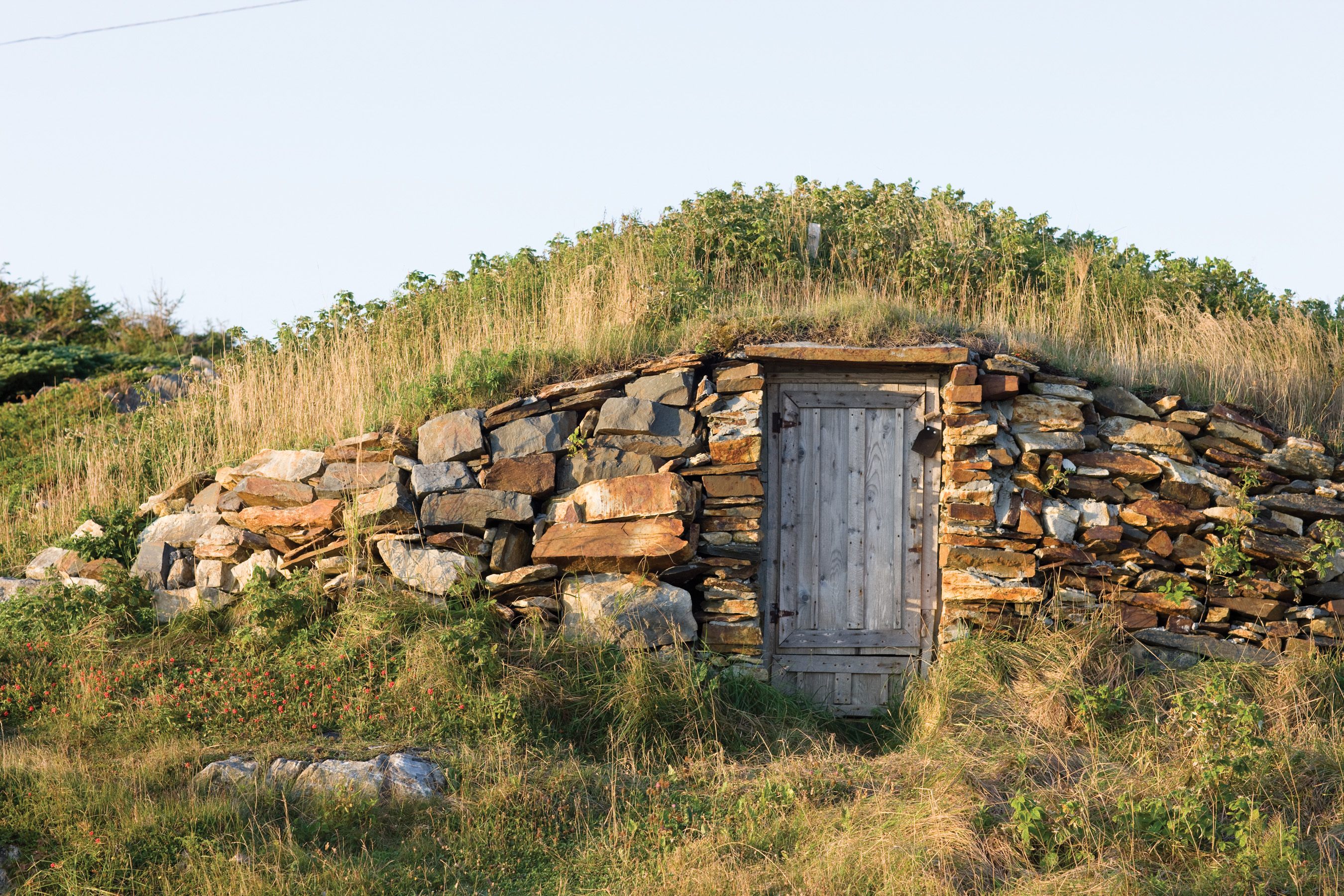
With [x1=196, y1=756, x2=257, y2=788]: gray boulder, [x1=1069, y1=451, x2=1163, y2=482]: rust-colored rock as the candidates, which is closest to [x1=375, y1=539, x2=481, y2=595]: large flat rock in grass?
[x1=196, y1=756, x2=257, y2=788]: gray boulder

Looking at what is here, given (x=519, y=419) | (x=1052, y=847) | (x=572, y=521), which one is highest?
(x=519, y=419)

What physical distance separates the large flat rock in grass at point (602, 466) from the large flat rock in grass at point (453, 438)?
2.02 ft

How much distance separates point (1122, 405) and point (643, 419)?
11.1 ft

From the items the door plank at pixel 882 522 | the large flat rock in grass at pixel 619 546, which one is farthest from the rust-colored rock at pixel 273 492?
the door plank at pixel 882 522

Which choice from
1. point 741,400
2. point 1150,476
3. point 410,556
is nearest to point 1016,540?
point 1150,476

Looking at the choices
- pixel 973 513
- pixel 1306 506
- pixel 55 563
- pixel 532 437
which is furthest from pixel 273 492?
pixel 1306 506

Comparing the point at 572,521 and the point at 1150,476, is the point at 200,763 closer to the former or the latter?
the point at 572,521

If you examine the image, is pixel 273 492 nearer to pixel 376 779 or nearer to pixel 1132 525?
pixel 376 779

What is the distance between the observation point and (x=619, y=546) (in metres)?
6.83

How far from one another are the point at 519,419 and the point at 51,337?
30.4 ft

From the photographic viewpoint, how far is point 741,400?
7.27 metres

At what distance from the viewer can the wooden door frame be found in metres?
7.34

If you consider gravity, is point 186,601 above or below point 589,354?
below

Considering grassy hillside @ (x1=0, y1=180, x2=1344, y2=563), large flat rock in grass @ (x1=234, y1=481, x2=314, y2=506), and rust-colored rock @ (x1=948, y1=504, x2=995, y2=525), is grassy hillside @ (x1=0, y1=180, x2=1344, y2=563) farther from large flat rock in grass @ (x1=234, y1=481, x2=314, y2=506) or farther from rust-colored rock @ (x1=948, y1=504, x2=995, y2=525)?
rust-colored rock @ (x1=948, y1=504, x2=995, y2=525)
